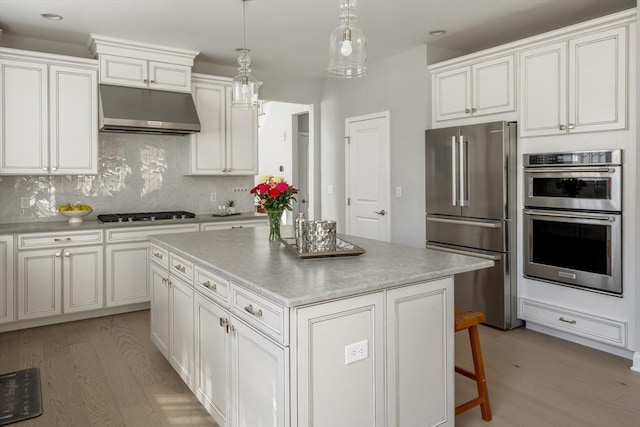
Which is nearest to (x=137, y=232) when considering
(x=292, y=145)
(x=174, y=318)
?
(x=174, y=318)

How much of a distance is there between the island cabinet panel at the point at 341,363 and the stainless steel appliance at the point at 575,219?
7.46 ft

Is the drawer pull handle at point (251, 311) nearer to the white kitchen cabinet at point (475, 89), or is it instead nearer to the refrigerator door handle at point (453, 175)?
the refrigerator door handle at point (453, 175)

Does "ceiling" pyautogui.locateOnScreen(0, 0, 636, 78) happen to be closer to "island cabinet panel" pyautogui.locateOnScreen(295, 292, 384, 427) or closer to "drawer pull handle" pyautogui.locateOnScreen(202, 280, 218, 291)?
"drawer pull handle" pyautogui.locateOnScreen(202, 280, 218, 291)

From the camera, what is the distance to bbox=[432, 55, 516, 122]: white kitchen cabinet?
12.9ft

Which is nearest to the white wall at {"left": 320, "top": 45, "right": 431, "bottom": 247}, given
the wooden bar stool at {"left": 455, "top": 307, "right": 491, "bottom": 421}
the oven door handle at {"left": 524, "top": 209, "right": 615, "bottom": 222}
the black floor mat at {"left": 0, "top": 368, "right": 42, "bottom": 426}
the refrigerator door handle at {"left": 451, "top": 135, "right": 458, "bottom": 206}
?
the refrigerator door handle at {"left": 451, "top": 135, "right": 458, "bottom": 206}

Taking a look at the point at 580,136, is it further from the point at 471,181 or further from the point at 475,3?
the point at 475,3

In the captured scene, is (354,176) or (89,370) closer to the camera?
(89,370)

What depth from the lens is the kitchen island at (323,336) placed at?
5.54 feet

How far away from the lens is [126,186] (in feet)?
16.1

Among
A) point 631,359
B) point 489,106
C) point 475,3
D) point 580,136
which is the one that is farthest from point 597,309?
point 475,3

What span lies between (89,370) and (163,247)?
3.35 feet

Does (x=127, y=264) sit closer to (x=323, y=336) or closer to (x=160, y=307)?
(x=160, y=307)

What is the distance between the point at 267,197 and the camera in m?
2.91

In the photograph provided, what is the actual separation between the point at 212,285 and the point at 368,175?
11.6 feet
